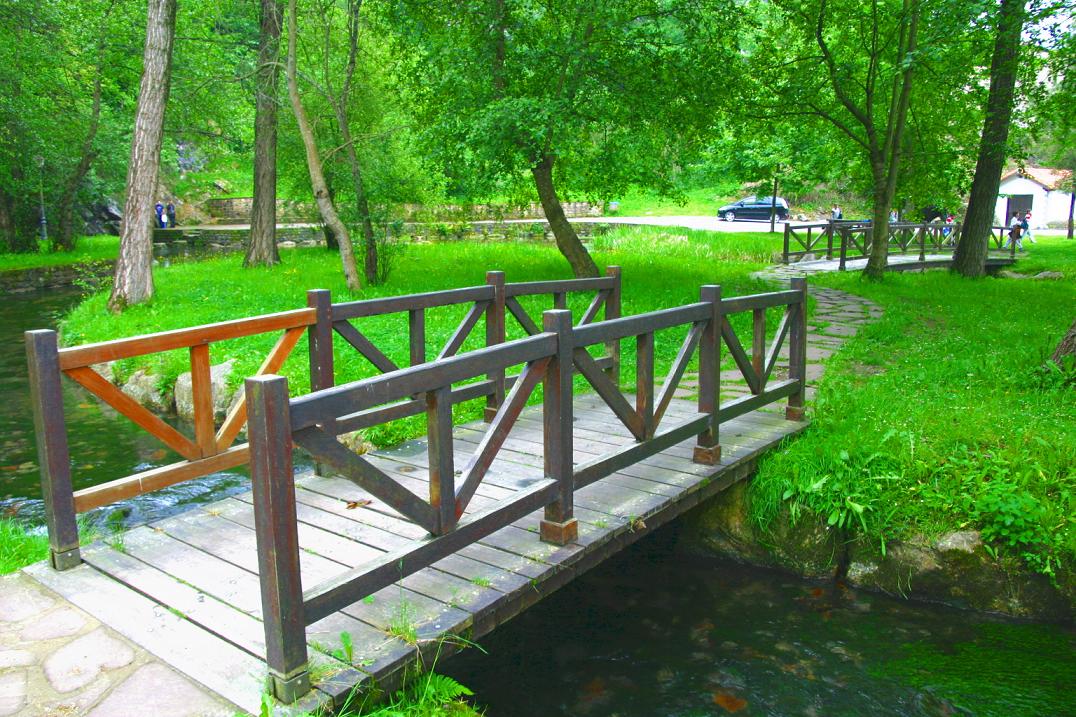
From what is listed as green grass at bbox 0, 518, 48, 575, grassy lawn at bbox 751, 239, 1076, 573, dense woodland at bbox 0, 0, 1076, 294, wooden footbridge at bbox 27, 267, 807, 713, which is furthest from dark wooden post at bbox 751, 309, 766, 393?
dense woodland at bbox 0, 0, 1076, 294

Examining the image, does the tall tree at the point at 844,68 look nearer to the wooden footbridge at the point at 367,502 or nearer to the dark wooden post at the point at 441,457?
the wooden footbridge at the point at 367,502

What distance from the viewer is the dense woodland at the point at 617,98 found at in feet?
39.4

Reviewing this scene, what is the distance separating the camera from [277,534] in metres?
2.88

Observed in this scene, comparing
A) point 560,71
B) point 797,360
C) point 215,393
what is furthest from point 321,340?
point 560,71

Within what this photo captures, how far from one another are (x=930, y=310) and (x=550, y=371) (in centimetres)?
914

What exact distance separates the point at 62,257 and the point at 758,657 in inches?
990

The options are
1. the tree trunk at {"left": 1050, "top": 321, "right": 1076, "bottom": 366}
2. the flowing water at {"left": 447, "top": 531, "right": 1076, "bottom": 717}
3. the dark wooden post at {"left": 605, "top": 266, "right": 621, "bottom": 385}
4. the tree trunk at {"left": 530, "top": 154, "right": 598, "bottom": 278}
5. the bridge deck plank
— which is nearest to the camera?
the bridge deck plank

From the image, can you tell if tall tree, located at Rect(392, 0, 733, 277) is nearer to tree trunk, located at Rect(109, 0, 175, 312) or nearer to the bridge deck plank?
tree trunk, located at Rect(109, 0, 175, 312)

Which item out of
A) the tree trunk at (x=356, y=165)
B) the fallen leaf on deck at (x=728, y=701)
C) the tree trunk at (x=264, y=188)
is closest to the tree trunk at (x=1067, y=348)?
the fallen leaf on deck at (x=728, y=701)

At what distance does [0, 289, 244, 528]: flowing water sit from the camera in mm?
6504

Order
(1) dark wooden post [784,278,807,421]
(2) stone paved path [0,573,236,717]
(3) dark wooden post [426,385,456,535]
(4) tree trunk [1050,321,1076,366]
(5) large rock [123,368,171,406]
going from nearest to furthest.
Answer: (2) stone paved path [0,573,236,717] < (3) dark wooden post [426,385,456,535] < (1) dark wooden post [784,278,807,421] < (4) tree trunk [1050,321,1076,366] < (5) large rock [123,368,171,406]

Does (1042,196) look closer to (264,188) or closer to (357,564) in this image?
(264,188)

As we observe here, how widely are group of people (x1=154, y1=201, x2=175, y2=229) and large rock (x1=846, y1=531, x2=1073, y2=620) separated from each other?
35728 millimetres

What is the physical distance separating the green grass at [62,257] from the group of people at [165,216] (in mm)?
6858
